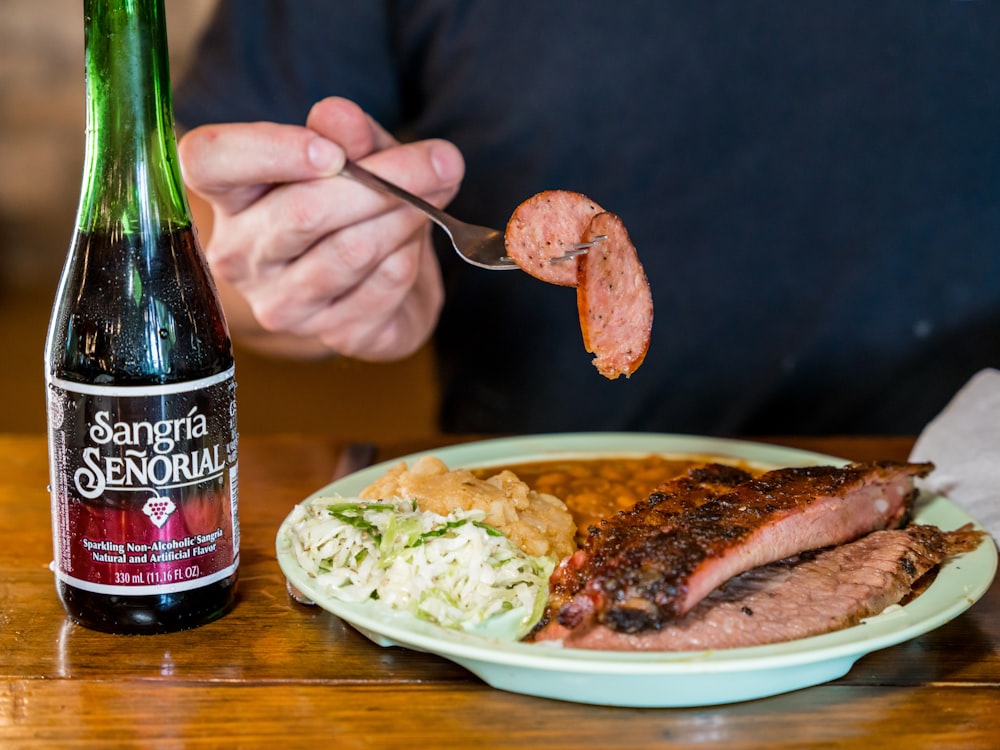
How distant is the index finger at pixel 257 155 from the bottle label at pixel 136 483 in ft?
1.66

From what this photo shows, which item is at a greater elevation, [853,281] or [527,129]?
[527,129]

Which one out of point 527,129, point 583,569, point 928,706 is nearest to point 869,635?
point 928,706

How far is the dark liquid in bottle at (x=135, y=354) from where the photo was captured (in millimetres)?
1304

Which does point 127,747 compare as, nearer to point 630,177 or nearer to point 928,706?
point 928,706

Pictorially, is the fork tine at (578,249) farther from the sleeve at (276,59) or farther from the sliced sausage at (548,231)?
the sleeve at (276,59)

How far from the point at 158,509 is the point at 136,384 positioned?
0.50ft

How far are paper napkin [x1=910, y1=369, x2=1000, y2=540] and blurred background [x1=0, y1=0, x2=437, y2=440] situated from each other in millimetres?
3704

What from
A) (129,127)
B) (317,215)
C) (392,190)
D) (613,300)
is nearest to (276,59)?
(317,215)

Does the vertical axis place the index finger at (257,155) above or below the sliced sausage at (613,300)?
above

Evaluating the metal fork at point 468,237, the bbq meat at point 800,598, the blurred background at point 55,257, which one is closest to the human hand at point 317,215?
the metal fork at point 468,237

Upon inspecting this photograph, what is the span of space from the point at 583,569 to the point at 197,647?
49 cm

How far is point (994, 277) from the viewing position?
8.55ft

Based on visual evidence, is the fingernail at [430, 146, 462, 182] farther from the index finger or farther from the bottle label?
the bottle label

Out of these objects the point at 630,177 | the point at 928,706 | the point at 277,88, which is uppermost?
the point at 277,88
